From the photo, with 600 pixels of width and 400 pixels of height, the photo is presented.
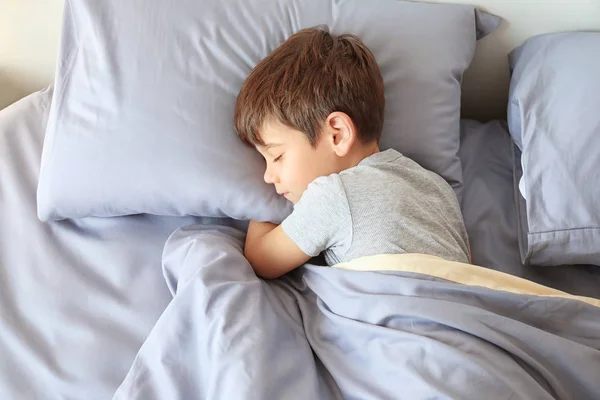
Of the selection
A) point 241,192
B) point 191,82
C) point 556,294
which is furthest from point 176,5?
point 556,294

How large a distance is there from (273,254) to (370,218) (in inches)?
7.3

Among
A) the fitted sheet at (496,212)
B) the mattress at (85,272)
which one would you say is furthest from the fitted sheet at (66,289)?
the fitted sheet at (496,212)

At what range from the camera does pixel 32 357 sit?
2.95ft

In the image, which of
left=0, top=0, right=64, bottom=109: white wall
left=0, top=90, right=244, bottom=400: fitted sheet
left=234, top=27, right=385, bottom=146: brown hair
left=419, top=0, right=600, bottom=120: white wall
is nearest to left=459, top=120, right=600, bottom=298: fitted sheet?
left=419, top=0, right=600, bottom=120: white wall

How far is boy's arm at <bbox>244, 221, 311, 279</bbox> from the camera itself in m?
0.98

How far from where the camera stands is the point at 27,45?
135cm

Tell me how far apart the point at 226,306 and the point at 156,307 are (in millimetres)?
183

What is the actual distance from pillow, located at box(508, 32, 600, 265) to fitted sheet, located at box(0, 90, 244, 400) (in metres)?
0.61

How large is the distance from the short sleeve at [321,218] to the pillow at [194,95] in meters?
0.10

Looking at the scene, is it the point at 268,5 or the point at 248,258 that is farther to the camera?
the point at 268,5

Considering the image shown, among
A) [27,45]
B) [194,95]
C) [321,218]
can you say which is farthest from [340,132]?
[27,45]

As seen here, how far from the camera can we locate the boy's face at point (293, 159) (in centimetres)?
102

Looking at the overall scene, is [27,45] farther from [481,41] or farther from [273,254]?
[481,41]

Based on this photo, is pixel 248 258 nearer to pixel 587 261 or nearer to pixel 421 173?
pixel 421 173
